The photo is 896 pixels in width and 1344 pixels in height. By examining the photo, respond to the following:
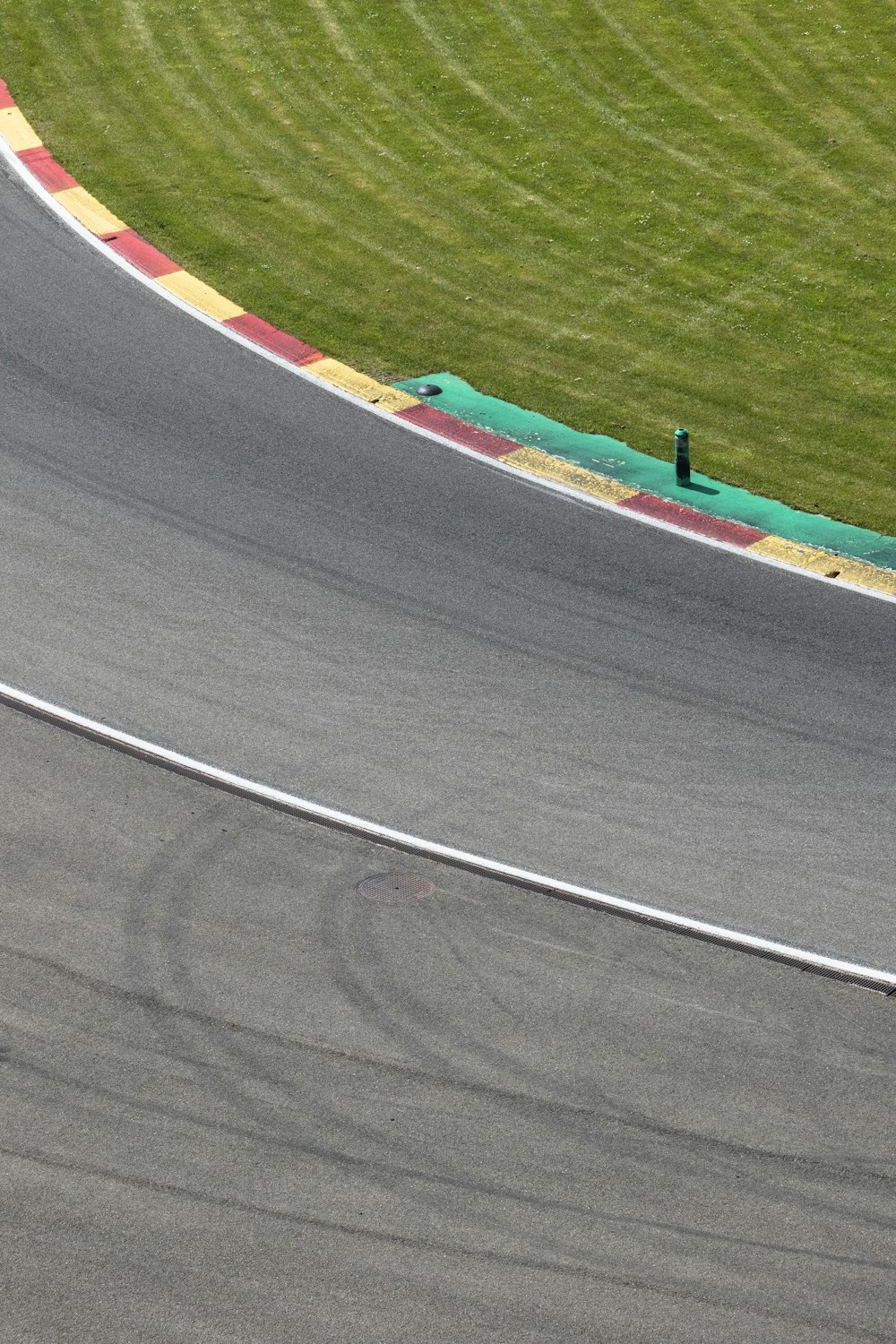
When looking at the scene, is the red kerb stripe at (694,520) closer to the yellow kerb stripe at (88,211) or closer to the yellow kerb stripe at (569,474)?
the yellow kerb stripe at (569,474)

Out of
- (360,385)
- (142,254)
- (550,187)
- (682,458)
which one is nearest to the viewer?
(682,458)

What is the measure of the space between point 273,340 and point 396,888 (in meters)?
7.72

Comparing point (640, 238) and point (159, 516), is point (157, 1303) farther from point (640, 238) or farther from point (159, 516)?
point (640, 238)

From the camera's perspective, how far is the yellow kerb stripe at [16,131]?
1984cm

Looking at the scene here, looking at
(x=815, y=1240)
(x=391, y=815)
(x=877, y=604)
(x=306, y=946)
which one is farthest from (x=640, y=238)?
(x=815, y=1240)

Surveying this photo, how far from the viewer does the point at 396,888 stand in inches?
414

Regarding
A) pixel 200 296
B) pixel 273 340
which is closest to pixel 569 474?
pixel 273 340

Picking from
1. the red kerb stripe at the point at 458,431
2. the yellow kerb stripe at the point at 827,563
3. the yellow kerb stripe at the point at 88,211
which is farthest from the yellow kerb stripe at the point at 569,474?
the yellow kerb stripe at the point at 88,211

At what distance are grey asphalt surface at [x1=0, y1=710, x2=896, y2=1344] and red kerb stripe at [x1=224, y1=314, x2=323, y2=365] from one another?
21.6 feet

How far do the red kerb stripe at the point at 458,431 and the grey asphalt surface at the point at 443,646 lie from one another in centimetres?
26

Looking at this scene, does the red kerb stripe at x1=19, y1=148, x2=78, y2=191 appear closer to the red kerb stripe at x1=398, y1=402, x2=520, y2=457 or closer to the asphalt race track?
the asphalt race track

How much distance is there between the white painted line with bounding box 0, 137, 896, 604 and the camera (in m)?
13.6

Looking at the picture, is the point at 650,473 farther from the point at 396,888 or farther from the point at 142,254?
the point at 142,254

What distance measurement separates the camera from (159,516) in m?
14.0
